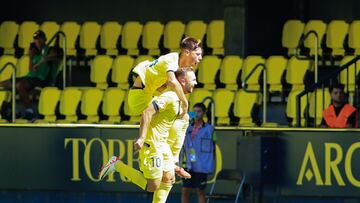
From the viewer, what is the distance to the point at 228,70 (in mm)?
22797

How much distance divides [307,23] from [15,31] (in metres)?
5.27

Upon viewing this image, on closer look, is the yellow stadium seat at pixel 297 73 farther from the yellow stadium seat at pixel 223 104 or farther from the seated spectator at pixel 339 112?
the seated spectator at pixel 339 112

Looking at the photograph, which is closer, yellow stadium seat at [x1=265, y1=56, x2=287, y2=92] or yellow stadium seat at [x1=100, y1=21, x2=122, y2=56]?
yellow stadium seat at [x1=265, y1=56, x2=287, y2=92]

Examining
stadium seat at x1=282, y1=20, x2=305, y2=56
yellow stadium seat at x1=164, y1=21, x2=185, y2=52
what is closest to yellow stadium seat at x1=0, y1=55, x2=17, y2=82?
yellow stadium seat at x1=164, y1=21, x2=185, y2=52

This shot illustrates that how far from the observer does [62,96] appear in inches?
899

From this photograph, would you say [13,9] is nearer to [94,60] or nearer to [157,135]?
[94,60]

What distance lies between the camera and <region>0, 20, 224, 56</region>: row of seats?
80.3 ft

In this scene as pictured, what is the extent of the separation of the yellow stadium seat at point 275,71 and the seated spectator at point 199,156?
2.67 m

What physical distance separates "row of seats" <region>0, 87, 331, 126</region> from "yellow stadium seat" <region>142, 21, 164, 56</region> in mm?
2086

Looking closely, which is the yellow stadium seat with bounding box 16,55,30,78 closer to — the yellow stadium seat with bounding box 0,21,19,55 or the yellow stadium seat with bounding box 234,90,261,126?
the yellow stadium seat with bounding box 0,21,19,55

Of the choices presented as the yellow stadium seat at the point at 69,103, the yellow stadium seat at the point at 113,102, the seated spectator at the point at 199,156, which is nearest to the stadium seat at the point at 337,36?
the yellow stadium seat at the point at 113,102

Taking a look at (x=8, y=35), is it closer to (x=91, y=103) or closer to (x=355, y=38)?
(x=91, y=103)

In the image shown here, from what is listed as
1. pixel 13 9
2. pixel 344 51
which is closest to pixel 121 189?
pixel 344 51

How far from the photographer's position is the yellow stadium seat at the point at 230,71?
2277 cm
